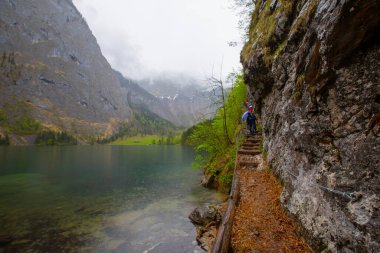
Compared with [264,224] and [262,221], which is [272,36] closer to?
[262,221]

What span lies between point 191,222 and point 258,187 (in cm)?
849

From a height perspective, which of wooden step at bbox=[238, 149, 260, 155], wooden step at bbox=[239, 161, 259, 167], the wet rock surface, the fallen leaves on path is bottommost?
the wet rock surface

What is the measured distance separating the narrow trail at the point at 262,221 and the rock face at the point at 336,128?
0.67 metres

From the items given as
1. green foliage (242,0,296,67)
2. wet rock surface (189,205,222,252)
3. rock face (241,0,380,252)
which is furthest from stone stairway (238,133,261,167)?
green foliage (242,0,296,67)

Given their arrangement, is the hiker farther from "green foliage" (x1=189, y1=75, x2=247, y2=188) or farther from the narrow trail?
the narrow trail

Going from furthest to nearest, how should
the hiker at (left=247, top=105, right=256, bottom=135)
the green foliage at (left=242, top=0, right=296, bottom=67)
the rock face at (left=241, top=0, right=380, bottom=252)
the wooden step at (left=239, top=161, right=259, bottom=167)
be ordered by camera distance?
1. the hiker at (left=247, top=105, right=256, bottom=135)
2. the wooden step at (left=239, top=161, right=259, bottom=167)
3. the green foliage at (left=242, top=0, right=296, bottom=67)
4. the rock face at (left=241, top=0, right=380, bottom=252)

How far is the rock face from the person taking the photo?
19.7 ft

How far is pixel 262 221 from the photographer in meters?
11.1

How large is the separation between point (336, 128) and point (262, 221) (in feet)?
19.0

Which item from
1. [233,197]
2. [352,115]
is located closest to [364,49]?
[352,115]

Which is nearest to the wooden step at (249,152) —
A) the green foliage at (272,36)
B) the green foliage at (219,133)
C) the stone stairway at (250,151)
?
the stone stairway at (250,151)

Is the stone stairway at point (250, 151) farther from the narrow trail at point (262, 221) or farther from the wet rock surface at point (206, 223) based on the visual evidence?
the wet rock surface at point (206, 223)

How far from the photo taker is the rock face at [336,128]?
6008 mm

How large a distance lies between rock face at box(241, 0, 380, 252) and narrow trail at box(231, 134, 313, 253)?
670 millimetres
